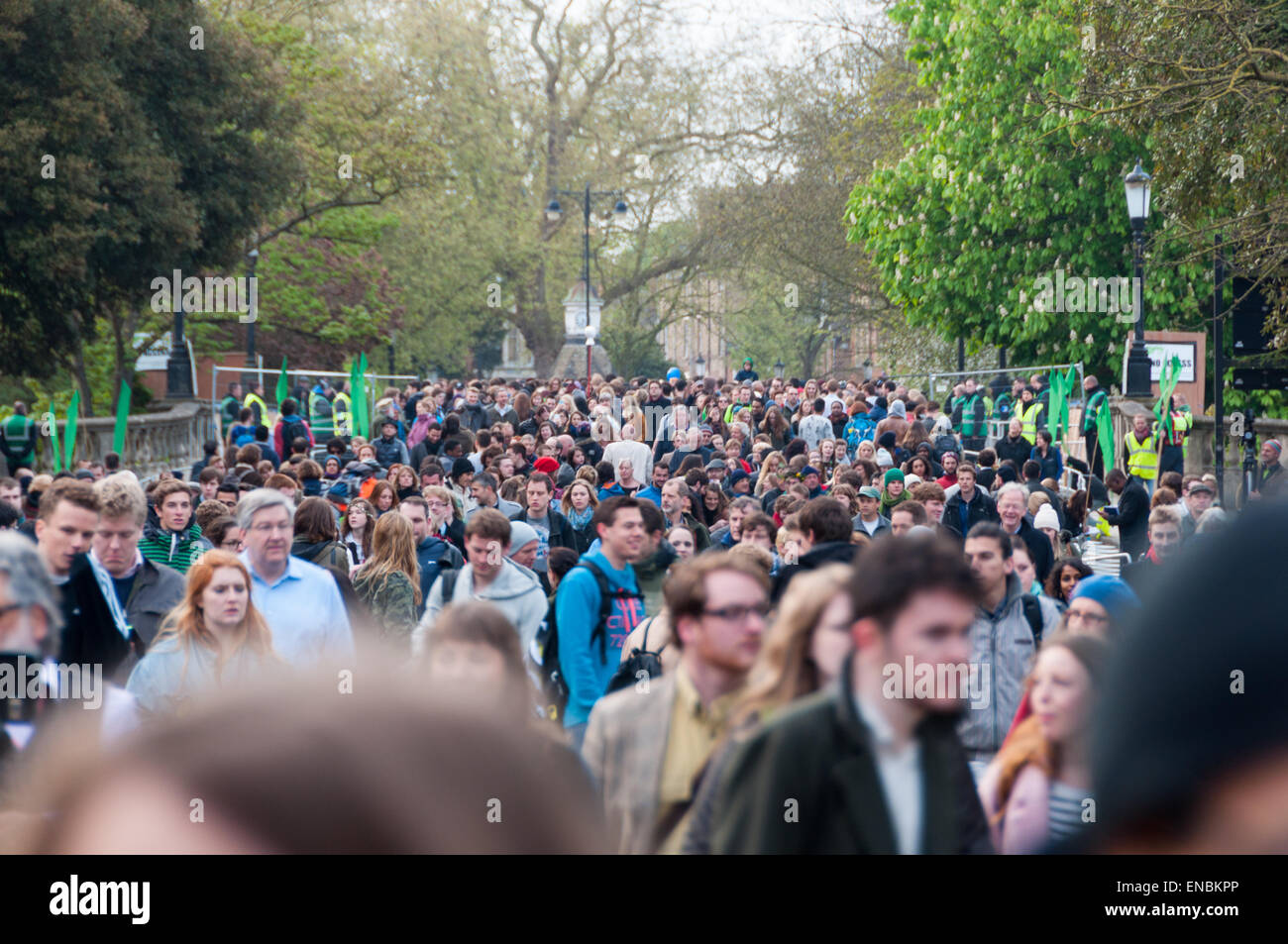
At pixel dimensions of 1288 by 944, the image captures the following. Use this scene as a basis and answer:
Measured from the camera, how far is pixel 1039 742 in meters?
2.67

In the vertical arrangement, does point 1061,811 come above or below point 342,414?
below

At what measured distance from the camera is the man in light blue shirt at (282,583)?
20.5 ft

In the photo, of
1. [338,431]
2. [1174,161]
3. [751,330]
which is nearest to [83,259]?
[338,431]

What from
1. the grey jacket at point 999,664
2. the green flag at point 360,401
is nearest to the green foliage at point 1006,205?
the green flag at point 360,401

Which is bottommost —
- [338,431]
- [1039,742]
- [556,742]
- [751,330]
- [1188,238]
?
[1039,742]

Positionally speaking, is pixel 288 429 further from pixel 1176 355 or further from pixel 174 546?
pixel 1176 355

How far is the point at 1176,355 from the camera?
2523cm

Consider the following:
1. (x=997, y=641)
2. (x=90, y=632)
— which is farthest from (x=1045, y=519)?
(x=90, y=632)

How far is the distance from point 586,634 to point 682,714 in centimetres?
409

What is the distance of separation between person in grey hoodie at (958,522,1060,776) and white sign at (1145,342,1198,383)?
19689 mm

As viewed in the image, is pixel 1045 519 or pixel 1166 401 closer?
pixel 1045 519

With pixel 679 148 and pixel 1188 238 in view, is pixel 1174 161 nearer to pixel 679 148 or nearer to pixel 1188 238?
pixel 1188 238

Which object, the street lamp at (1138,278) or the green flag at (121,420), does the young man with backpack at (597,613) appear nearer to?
the green flag at (121,420)
